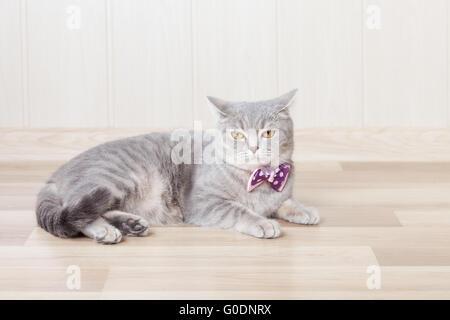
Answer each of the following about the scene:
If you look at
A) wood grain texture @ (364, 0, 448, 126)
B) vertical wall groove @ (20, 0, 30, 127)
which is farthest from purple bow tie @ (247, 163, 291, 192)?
vertical wall groove @ (20, 0, 30, 127)

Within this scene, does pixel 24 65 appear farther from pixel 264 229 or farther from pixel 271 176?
pixel 264 229

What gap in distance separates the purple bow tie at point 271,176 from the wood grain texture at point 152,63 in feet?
2.97

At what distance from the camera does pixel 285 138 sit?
2.10 m

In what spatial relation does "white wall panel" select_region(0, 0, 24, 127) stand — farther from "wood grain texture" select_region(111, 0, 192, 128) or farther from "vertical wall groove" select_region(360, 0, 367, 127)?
"vertical wall groove" select_region(360, 0, 367, 127)

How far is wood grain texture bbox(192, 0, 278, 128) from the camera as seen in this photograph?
2928mm

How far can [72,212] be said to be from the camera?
6.30ft

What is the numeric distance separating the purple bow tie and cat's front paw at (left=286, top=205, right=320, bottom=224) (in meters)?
0.09

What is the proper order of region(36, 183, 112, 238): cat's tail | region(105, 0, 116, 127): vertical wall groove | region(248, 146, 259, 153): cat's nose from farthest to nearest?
1. region(105, 0, 116, 127): vertical wall groove
2. region(248, 146, 259, 153): cat's nose
3. region(36, 183, 112, 238): cat's tail

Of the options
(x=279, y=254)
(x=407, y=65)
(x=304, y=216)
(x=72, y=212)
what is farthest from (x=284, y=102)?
(x=407, y=65)

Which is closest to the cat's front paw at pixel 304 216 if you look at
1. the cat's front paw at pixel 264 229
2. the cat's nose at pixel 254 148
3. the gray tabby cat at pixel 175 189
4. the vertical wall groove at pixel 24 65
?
the gray tabby cat at pixel 175 189

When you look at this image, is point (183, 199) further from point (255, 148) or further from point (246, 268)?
point (246, 268)

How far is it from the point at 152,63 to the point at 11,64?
0.57 m

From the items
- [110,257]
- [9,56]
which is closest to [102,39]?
[9,56]

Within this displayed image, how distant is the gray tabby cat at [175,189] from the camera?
1979 millimetres
